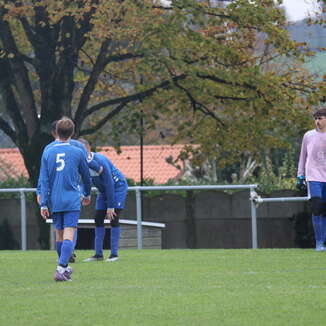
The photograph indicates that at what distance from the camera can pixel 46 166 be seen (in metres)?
11.4

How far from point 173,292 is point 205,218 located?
40.4 feet

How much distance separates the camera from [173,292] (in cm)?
976

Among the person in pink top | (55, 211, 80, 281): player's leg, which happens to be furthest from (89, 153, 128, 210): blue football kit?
the person in pink top

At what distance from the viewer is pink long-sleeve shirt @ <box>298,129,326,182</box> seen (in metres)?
14.6

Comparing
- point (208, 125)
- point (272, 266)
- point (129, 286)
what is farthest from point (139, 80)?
point (129, 286)

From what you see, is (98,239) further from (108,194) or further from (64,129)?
(64,129)

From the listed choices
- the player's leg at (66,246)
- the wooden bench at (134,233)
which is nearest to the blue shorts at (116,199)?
the player's leg at (66,246)

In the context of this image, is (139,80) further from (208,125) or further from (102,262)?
(102,262)

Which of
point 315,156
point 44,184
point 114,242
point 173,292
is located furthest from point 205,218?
point 173,292

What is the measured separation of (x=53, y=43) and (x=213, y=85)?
357 centimetres

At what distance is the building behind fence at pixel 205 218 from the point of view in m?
20.9

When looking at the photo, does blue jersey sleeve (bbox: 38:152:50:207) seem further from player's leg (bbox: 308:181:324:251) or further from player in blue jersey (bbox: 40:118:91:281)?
player's leg (bbox: 308:181:324:251)

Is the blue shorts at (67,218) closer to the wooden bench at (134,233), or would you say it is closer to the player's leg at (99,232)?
the player's leg at (99,232)

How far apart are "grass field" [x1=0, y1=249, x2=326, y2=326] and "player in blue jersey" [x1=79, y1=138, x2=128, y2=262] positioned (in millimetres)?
363
